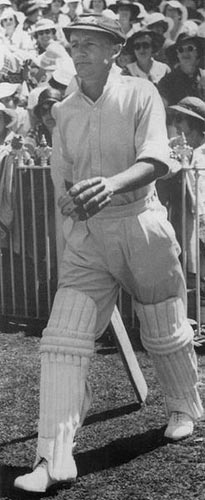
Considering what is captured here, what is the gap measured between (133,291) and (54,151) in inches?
24.1

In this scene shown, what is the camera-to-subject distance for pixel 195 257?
5.16 meters

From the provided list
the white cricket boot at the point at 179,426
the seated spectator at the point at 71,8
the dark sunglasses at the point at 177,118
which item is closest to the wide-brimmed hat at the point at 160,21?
the seated spectator at the point at 71,8

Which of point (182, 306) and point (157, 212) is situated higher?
point (157, 212)

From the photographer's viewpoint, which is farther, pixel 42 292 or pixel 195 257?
pixel 42 292

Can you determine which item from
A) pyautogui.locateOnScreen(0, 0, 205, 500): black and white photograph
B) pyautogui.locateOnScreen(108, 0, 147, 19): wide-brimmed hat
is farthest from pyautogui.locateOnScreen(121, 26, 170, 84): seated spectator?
pyautogui.locateOnScreen(0, 0, 205, 500): black and white photograph

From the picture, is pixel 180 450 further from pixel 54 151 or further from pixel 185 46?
pixel 185 46

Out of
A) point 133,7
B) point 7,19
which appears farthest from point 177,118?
point 7,19

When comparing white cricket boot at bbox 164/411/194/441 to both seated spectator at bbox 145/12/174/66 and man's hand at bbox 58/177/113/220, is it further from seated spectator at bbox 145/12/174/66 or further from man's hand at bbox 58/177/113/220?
seated spectator at bbox 145/12/174/66

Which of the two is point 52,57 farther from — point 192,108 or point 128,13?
point 192,108

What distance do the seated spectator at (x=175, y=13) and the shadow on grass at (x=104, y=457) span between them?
15.0ft

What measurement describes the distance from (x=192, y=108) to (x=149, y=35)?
6.35 ft

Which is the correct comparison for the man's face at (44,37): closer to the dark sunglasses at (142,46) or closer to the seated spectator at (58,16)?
the seated spectator at (58,16)

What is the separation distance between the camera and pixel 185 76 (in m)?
6.52

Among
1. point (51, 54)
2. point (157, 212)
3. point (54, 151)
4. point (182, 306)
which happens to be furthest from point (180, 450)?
point (51, 54)
